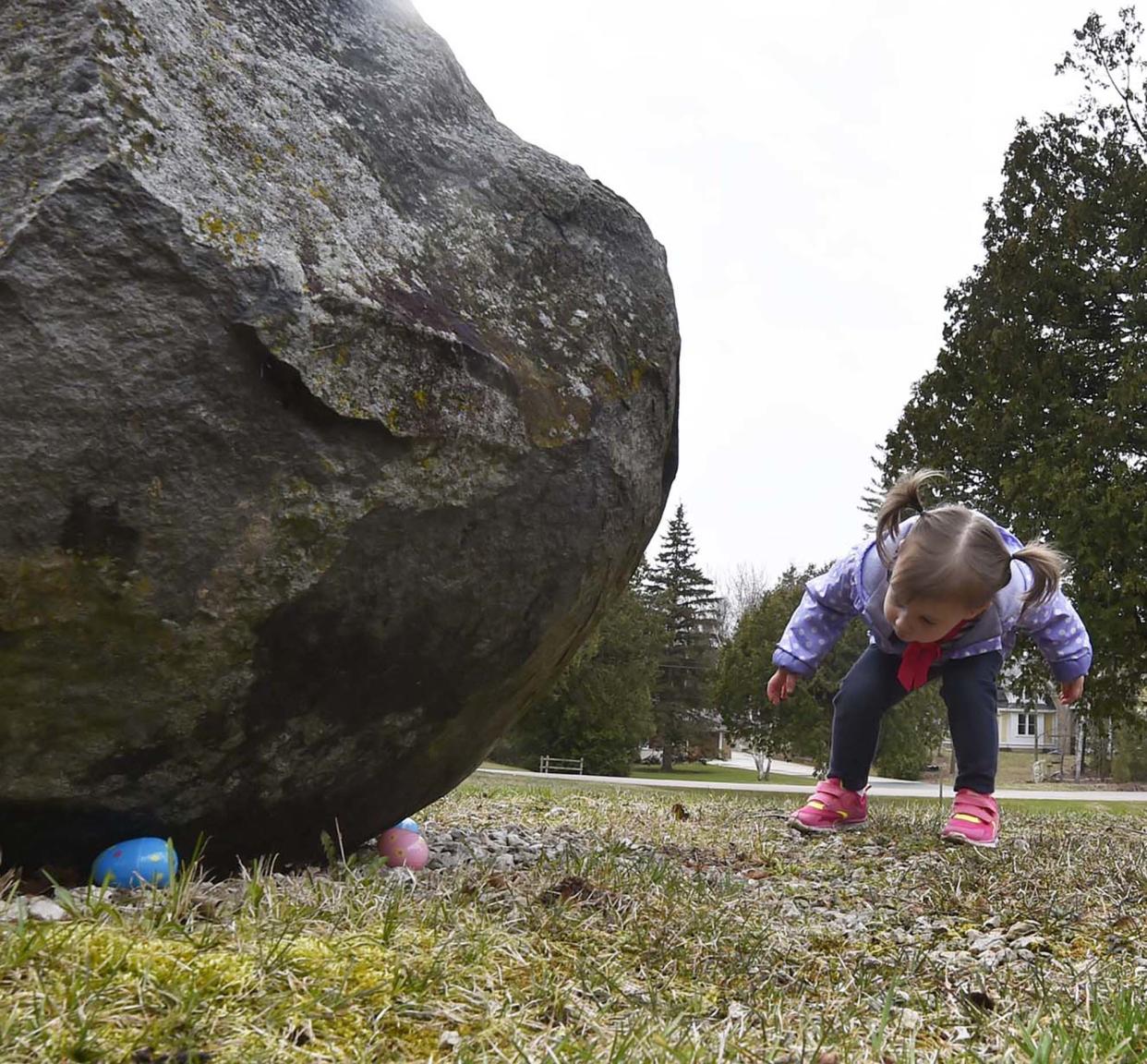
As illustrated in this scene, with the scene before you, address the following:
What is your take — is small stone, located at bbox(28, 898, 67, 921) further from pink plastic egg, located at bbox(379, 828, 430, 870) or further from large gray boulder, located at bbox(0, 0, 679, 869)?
pink plastic egg, located at bbox(379, 828, 430, 870)

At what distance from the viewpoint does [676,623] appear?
4209 centimetres

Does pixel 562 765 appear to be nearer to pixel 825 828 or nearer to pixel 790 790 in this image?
pixel 790 790

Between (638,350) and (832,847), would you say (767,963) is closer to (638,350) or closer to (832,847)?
(638,350)

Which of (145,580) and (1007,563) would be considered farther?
(1007,563)

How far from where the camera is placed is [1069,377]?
648 inches

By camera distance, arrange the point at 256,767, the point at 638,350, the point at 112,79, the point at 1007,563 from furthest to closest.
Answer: the point at 1007,563
the point at 638,350
the point at 256,767
the point at 112,79

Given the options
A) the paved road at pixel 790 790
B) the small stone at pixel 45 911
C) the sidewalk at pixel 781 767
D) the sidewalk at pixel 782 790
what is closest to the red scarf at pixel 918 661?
the small stone at pixel 45 911

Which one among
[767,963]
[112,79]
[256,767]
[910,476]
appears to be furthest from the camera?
[910,476]

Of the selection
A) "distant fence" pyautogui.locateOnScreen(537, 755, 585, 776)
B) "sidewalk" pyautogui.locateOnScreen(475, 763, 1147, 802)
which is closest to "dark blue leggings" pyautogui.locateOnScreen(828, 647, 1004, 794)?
"sidewalk" pyautogui.locateOnScreen(475, 763, 1147, 802)

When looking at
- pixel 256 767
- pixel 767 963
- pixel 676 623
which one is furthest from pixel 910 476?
pixel 676 623

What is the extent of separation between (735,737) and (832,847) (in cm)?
2390

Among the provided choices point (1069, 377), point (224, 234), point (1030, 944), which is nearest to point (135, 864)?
point (224, 234)

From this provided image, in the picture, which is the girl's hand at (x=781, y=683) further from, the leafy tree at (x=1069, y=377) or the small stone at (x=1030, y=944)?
the leafy tree at (x=1069, y=377)

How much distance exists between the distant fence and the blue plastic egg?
25293 millimetres
